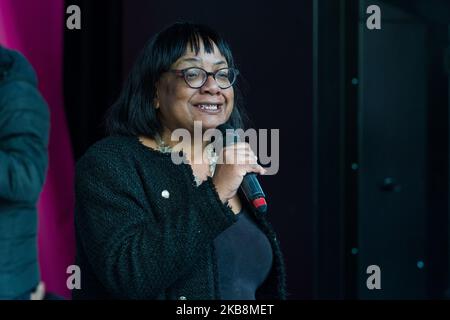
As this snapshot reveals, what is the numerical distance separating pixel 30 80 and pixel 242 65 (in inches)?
30.0

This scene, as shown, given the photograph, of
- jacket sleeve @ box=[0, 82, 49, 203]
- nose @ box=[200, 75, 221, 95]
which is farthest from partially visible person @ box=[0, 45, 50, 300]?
nose @ box=[200, 75, 221, 95]

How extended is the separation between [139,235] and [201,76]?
31 centimetres

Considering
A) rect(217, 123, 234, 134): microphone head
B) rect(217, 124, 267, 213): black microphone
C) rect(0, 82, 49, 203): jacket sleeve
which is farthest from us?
rect(0, 82, 49, 203): jacket sleeve

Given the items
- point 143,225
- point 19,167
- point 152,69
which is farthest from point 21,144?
point 143,225

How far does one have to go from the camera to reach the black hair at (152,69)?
1.14 meters

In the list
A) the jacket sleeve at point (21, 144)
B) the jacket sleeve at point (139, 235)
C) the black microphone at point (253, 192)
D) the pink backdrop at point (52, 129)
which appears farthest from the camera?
the pink backdrop at point (52, 129)

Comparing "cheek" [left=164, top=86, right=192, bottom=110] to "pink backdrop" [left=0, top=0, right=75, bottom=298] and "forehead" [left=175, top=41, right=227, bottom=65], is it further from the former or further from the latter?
"pink backdrop" [left=0, top=0, right=75, bottom=298]

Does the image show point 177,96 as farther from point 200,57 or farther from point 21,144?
point 21,144

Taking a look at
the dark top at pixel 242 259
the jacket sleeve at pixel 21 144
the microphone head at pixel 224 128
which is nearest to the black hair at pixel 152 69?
the microphone head at pixel 224 128

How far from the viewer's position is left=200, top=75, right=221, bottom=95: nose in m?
1.12

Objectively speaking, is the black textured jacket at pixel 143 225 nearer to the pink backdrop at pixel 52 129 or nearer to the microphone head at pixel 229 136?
the microphone head at pixel 229 136

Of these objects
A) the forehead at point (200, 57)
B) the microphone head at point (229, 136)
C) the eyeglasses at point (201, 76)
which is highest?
the forehead at point (200, 57)

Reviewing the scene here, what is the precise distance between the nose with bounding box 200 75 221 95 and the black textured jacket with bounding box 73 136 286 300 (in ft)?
0.43

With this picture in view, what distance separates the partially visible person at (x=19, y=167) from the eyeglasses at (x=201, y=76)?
67cm
